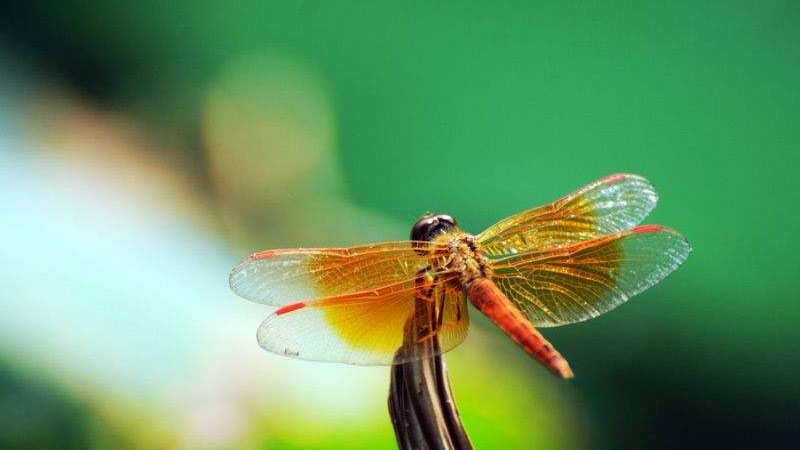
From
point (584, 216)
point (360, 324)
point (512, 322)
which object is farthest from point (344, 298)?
point (584, 216)

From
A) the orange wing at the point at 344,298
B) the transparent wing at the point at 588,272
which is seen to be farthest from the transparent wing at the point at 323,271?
the transparent wing at the point at 588,272

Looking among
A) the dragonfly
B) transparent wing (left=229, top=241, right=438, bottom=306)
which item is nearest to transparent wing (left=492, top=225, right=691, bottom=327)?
the dragonfly

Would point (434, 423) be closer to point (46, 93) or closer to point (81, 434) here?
point (81, 434)

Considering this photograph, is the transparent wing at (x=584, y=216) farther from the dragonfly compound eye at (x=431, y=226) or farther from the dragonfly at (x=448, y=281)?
the dragonfly compound eye at (x=431, y=226)

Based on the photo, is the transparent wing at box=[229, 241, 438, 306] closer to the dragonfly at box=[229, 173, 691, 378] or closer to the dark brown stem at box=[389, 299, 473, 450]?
the dragonfly at box=[229, 173, 691, 378]

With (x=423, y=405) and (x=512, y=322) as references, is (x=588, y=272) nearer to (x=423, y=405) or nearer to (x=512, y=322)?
(x=512, y=322)

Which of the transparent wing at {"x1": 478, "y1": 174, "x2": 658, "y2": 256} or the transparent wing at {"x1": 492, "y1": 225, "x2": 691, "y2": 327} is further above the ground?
the transparent wing at {"x1": 478, "y1": 174, "x2": 658, "y2": 256}

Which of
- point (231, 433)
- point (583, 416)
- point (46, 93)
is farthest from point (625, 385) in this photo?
point (46, 93)
